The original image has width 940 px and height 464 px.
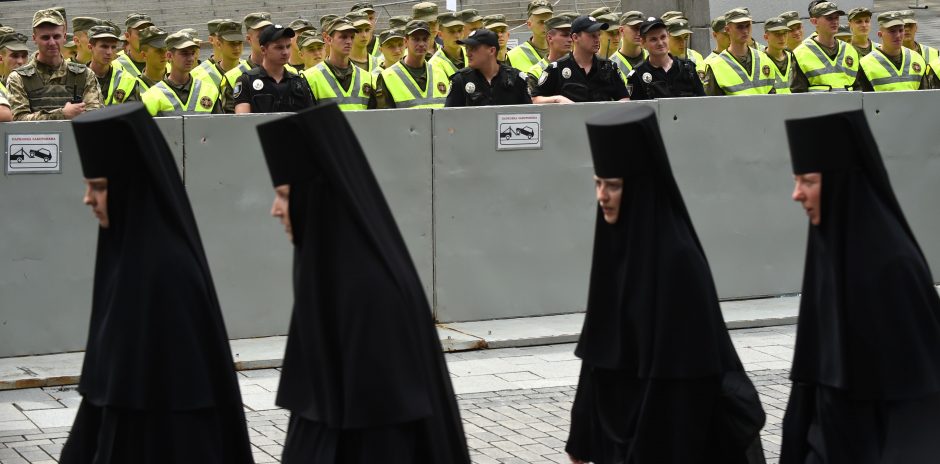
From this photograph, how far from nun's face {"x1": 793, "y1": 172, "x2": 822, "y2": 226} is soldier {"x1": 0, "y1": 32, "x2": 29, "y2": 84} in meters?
10.1

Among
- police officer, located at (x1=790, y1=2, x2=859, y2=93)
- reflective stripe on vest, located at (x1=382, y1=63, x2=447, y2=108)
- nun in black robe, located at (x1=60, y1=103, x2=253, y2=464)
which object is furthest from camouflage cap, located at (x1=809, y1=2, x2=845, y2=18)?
nun in black robe, located at (x1=60, y1=103, x2=253, y2=464)

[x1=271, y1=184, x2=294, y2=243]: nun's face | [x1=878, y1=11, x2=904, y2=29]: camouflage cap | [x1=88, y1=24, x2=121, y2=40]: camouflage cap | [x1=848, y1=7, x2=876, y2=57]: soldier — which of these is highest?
[x1=271, y1=184, x2=294, y2=243]: nun's face

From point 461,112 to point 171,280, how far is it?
6.55 meters

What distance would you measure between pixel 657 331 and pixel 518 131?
6451 millimetres

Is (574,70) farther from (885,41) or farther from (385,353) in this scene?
(385,353)

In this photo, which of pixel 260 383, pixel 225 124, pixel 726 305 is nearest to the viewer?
pixel 260 383

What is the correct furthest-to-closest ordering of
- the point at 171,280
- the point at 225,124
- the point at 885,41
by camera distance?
the point at 885,41, the point at 225,124, the point at 171,280

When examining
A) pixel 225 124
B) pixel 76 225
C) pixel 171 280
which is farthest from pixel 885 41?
pixel 171 280

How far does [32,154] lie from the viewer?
11.4 metres

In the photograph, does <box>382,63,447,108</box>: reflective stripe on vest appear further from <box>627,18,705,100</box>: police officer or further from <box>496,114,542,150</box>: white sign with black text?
<box>627,18,705,100</box>: police officer

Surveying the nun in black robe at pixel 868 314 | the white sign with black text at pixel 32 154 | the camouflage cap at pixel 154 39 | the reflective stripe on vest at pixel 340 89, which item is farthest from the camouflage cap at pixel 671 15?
the nun in black robe at pixel 868 314

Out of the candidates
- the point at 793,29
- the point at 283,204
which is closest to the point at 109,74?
the point at 793,29

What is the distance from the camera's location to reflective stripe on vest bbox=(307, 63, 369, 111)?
545 inches

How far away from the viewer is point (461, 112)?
12.6 m
